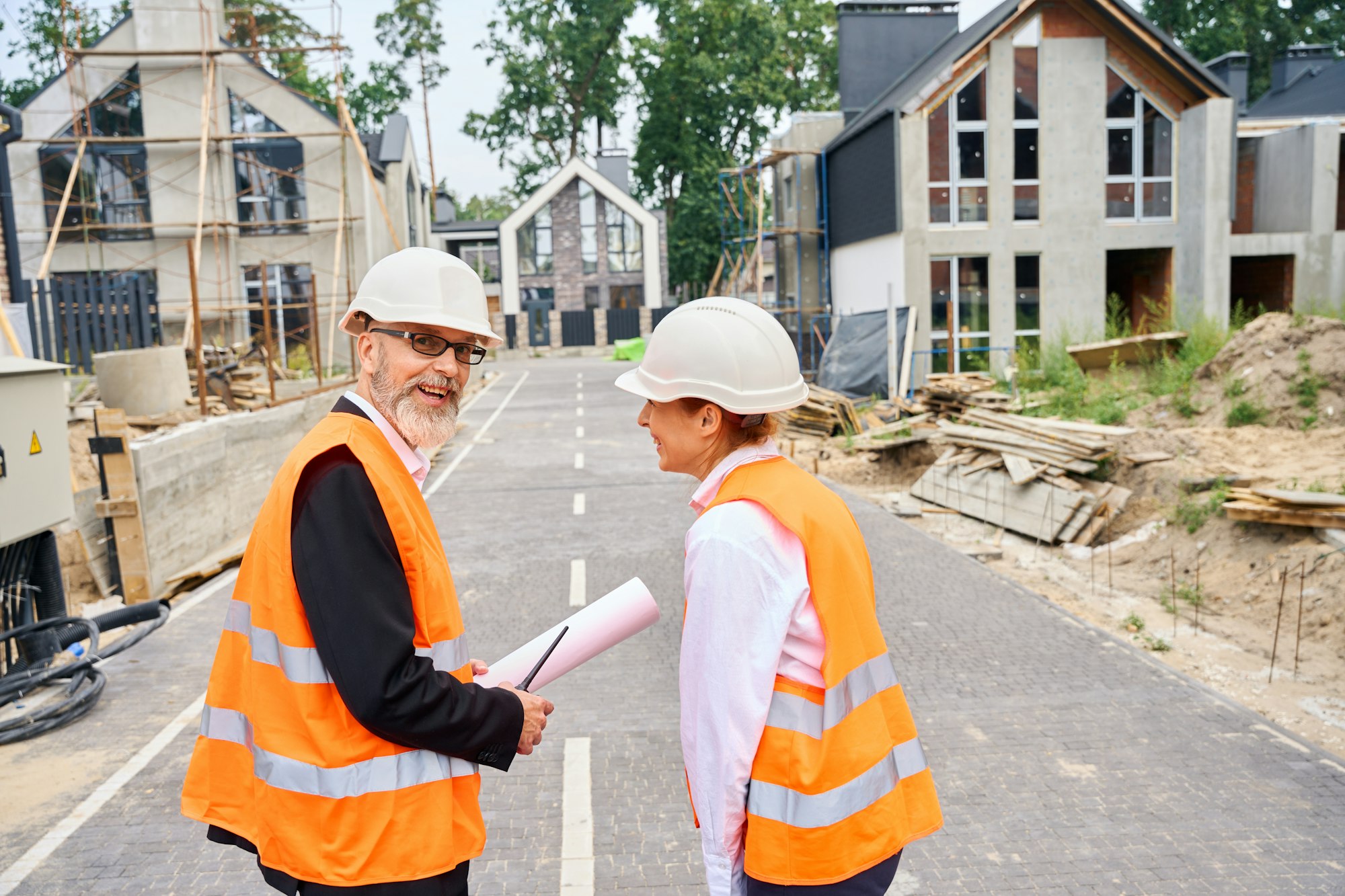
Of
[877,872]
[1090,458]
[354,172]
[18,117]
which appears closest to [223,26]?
[354,172]

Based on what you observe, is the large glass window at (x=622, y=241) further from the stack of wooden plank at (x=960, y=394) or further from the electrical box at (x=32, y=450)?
the electrical box at (x=32, y=450)

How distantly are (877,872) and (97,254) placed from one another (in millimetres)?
39031

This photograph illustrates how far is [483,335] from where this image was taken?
112 inches

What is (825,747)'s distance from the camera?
237cm

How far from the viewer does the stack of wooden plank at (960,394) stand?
17.0 metres

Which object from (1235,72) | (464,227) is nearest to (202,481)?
(1235,72)

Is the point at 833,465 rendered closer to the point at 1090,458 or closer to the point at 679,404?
the point at 1090,458

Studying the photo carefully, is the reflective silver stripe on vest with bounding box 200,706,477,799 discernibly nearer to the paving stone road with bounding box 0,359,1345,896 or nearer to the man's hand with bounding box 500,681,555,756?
the man's hand with bounding box 500,681,555,756

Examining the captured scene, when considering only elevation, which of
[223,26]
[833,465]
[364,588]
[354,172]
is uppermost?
[223,26]

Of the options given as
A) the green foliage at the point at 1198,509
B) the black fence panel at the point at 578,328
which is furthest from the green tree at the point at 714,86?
the green foliage at the point at 1198,509

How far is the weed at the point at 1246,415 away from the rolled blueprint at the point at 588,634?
13247 millimetres

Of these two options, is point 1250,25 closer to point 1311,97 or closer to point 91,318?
point 1311,97

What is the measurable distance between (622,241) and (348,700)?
55.7 meters

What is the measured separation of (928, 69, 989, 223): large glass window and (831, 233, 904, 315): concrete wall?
1413 mm
